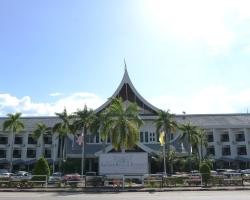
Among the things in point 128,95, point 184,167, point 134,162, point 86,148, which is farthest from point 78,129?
point 134,162

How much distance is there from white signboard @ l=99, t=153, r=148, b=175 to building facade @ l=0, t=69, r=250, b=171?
1020 inches

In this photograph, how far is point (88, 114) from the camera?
53438mm

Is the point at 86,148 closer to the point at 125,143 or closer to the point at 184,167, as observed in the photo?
the point at 184,167

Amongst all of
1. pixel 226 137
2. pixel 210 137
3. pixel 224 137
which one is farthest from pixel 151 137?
pixel 226 137

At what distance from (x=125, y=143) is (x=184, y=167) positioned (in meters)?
24.5

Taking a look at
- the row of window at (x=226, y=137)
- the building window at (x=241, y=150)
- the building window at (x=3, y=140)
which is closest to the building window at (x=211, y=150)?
the row of window at (x=226, y=137)

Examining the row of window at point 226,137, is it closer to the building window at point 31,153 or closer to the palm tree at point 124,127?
the building window at point 31,153

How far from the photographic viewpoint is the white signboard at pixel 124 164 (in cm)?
2958

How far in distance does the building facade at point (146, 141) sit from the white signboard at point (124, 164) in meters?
25.9

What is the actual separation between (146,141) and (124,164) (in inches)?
1198

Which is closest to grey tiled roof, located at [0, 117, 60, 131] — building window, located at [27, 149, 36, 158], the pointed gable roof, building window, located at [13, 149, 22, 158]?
building window, located at [27, 149, 36, 158]

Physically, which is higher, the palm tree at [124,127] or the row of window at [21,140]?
the row of window at [21,140]

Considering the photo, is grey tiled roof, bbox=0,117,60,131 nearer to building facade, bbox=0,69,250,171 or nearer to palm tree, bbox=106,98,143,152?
building facade, bbox=0,69,250,171

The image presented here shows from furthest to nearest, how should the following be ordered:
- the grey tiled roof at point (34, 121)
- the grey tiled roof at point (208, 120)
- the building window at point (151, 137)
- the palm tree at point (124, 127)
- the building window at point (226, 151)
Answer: the grey tiled roof at point (34, 121) < the building window at point (226, 151) < the grey tiled roof at point (208, 120) < the building window at point (151, 137) < the palm tree at point (124, 127)
